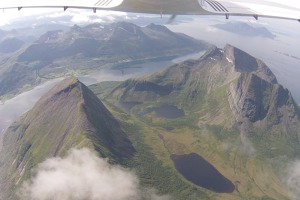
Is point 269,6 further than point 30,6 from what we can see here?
Yes

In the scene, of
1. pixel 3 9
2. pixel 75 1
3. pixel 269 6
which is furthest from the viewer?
pixel 269 6

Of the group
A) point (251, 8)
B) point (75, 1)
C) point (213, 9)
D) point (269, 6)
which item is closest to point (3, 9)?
point (75, 1)

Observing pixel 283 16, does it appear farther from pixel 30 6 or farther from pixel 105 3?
pixel 30 6

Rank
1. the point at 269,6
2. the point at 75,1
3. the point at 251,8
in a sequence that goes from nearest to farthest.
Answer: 1. the point at 75,1
2. the point at 251,8
3. the point at 269,6

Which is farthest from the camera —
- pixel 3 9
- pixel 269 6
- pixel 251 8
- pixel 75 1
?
pixel 269 6

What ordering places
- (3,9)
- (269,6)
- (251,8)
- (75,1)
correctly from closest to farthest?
(3,9), (75,1), (251,8), (269,6)

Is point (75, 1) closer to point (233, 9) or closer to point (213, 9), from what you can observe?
point (213, 9)

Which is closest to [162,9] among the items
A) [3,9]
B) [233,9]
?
[233,9]

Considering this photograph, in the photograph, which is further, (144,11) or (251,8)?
(251,8)

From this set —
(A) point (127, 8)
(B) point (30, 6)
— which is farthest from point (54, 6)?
(A) point (127, 8)
